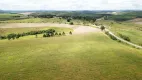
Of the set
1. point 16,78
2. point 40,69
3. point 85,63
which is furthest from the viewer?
point 85,63

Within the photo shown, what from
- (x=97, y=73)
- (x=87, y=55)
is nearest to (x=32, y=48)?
(x=87, y=55)

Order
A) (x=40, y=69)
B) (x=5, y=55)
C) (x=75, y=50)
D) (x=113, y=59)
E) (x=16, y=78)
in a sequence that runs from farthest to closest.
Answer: (x=75, y=50) < (x=5, y=55) < (x=113, y=59) < (x=40, y=69) < (x=16, y=78)

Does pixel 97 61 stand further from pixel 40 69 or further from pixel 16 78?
pixel 16 78

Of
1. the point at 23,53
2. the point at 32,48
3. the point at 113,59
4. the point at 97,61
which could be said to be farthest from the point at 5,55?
the point at 113,59

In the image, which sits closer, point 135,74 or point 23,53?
point 135,74

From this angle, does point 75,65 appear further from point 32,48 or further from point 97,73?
point 32,48

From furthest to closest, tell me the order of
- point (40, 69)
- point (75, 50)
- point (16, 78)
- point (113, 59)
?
point (75, 50) < point (113, 59) < point (40, 69) < point (16, 78)
